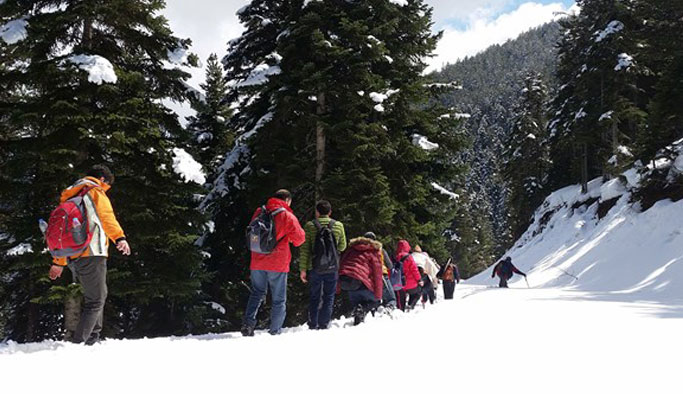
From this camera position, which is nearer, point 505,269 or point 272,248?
point 272,248

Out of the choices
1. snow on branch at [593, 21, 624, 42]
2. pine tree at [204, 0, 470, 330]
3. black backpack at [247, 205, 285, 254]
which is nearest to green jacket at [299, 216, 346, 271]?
black backpack at [247, 205, 285, 254]

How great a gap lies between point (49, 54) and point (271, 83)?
5.10 metres

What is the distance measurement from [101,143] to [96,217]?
5.34 metres

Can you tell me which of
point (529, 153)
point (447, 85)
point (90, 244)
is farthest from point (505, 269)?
point (529, 153)

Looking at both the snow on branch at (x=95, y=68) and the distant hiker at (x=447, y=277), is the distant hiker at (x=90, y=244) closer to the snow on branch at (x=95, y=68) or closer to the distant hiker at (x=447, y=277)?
the snow on branch at (x=95, y=68)

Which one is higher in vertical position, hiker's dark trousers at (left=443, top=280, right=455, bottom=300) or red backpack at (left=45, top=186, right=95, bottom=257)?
red backpack at (left=45, top=186, right=95, bottom=257)

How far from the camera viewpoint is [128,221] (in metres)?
11.1

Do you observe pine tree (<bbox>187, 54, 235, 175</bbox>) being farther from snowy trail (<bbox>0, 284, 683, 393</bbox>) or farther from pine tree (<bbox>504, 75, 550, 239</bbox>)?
pine tree (<bbox>504, 75, 550, 239</bbox>)

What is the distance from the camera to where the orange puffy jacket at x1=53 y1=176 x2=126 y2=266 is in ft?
18.6

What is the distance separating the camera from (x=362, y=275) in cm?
869

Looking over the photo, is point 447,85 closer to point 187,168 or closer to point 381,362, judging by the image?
point 187,168

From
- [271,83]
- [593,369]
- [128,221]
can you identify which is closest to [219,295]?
[128,221]

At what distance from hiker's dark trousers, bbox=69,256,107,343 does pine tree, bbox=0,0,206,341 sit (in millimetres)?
4379

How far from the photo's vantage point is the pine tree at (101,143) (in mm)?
10023
